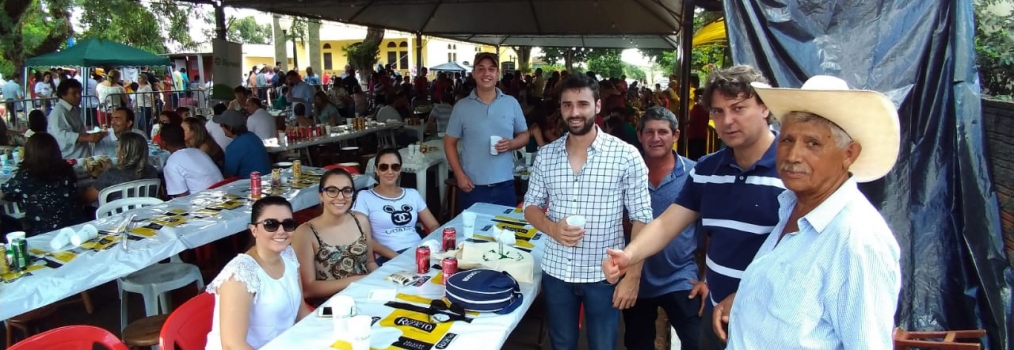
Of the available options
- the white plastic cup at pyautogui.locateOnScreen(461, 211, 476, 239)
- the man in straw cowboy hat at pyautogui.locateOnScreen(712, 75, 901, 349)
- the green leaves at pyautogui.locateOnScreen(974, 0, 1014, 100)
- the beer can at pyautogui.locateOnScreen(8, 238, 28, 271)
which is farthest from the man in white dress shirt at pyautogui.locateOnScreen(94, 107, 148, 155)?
the green leaves at pyautogui.locateOnScreen(974, 0, 1014, 100)

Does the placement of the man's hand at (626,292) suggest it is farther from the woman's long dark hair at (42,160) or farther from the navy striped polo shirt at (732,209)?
the woman's long dark hair at (42,160)

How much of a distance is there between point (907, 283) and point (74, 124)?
8.22 meters

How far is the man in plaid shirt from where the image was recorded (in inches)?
98.5

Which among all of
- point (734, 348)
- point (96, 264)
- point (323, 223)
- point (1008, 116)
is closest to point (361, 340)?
point (734, 348)

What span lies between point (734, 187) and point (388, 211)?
2314mm

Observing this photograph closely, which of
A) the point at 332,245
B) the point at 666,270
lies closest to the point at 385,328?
the point at 332,245

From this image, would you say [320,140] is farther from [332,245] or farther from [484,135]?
[332,245]

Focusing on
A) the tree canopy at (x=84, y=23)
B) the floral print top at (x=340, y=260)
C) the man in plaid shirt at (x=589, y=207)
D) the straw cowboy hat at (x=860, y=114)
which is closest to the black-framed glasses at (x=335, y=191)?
the floral print top at (x=340, y=260)

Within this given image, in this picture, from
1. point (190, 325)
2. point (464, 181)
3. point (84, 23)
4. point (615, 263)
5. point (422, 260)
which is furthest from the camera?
point (84, 23)

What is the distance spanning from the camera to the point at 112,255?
3.20m

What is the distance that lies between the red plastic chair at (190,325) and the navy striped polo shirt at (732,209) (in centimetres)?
209

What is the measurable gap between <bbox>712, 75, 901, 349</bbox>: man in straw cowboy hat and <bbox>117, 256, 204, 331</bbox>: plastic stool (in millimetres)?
3338

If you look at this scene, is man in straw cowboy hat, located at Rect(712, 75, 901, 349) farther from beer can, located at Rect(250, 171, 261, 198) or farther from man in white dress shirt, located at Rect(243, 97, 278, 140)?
man in white dress shirt, located at Rect(243, 97, 278, 140)

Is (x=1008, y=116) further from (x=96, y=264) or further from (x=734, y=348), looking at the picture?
(x=96, y=264)
